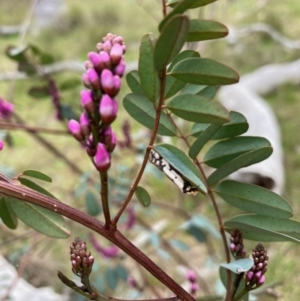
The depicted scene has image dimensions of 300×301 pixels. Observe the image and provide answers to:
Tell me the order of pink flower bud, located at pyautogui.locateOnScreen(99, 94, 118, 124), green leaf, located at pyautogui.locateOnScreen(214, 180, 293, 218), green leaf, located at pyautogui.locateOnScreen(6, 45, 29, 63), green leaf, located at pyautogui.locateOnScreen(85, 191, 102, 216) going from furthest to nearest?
green leaf, located at pyautogui.locateOnScreen(85, 191, 102, 216)
green leaf, located at pyautogui.locateOnScreen(6, 45, 29, 63)
green leaf, located at pyautogui.locateOnScreen(214, 180, 293, 218)
pink flower bud, located at pyautogui.locateOnScreen(99, 94, 118, 124)

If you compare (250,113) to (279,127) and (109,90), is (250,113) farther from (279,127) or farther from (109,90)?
(109,90)

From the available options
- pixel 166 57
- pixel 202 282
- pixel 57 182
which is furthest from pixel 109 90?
pixel 57 182

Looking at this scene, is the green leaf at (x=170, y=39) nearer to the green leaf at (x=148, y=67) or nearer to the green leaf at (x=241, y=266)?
the green leaf at (x=148, y=67)

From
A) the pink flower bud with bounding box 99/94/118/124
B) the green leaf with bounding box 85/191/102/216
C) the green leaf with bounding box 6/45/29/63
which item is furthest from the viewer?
the green leaf with bounding box 85/191/102/216

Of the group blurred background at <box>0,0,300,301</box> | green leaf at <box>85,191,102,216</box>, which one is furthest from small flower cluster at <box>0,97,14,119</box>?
green leaf at <box>85,191,102,216</box>

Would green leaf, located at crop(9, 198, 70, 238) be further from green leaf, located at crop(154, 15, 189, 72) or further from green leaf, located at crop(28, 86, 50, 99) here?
green leaf, located at crop(28, 86, 50, 99)

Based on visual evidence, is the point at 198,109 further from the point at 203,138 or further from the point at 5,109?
the point at 5,109

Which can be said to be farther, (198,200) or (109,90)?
(198,200)
